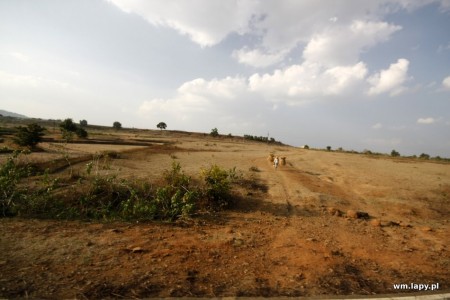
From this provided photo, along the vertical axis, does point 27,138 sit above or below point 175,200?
above

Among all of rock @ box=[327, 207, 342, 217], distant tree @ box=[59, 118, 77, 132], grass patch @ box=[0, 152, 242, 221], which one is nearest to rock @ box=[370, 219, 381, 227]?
rock @ box=[327, 207, 342, 217]

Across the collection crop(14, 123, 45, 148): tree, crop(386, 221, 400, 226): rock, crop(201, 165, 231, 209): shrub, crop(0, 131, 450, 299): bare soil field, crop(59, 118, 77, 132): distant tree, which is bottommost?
crop(0, 131, 450, 299): bare soil field

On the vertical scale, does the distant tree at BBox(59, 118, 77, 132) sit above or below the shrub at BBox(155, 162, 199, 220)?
above

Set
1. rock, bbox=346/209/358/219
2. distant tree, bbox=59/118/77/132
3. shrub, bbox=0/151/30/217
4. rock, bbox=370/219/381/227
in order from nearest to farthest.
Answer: shrub, bbox=0/151/30/217 < rock, bbox=370/219/381/227 < rock, bbox=346/209/358/219 < distant tree, bbox=59/118/77/132

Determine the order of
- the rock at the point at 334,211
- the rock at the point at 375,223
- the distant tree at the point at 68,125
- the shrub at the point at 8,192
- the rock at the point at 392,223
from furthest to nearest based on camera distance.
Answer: the distant tree at the point at 68,125 < the rock at the point at 334,211 < the rock at the point at 392,223 < the rock at the point at 375,223 < the shrub at the point at 8,192

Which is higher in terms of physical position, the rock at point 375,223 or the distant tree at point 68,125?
the distant tree at point 68,125

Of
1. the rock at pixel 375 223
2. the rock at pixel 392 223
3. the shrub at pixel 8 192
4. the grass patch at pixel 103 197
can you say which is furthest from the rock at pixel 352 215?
the shrub at pixel 8 192

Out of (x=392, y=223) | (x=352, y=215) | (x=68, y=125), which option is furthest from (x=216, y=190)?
(x=68, y=125)

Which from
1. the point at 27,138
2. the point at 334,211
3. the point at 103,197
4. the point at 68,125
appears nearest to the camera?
the point at 103,197

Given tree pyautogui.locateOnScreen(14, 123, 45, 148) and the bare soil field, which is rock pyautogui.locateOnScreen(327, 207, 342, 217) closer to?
the bare soil field

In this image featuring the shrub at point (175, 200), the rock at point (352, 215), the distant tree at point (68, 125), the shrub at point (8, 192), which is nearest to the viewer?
the shrub at point (8, 192)

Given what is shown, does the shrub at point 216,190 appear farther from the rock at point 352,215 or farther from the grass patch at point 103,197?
the rock at point 352,215

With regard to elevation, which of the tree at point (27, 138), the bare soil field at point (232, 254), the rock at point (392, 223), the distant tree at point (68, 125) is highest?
the distant tree at point (68, 125)

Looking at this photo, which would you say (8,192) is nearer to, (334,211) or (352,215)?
(334,211)
